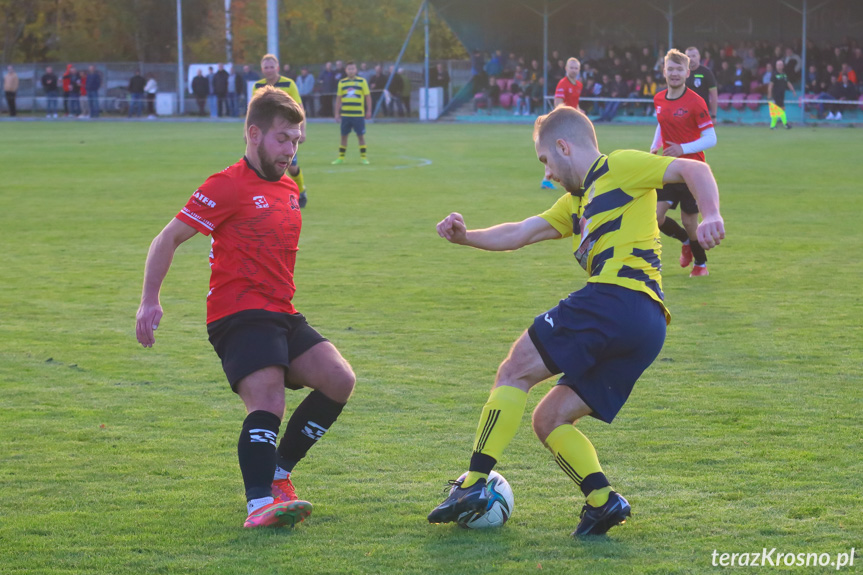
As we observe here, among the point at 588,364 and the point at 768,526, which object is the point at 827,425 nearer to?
the point at 768,526

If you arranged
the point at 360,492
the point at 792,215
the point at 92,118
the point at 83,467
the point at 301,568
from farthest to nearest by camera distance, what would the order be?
the point at 92,118 → the point at 792,215 → the point at 83,467 → the point at 360,492 → the point at 301,568

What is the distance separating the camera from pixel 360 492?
446 cm

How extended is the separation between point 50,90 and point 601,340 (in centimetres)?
4798

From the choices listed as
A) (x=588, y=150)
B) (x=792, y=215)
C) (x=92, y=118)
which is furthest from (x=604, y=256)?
(x=92, y=118)

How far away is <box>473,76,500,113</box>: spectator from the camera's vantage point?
1655 inches

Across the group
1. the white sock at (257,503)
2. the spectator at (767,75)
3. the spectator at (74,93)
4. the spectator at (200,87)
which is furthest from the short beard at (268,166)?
the spectator at (74,93)

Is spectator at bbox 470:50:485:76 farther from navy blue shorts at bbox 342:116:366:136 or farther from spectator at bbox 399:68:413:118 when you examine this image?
navy blue shorts at bbox 342:116:366:136

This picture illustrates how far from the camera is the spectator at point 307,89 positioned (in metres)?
42.4

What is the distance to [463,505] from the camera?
388cm

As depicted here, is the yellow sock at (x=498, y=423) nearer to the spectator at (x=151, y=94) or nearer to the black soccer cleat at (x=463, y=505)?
the black soccer cleat at (x=463, y=505)

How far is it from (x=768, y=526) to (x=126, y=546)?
7.87ft

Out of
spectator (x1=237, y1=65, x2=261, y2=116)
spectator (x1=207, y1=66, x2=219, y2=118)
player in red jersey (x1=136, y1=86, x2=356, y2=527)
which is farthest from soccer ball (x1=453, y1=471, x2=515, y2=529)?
spectator (x1=207, y1=66, x2=219, y2=118)

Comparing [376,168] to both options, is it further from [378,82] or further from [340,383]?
[378,82]
